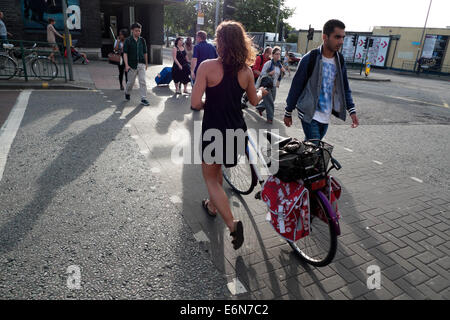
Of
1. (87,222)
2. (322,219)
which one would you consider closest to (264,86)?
(322,219)

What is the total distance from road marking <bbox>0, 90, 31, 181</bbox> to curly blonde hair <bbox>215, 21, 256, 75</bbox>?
3447 mm

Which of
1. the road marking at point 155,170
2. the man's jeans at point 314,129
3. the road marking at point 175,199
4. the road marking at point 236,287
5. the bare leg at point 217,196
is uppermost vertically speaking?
the man's jeans at point 314,129

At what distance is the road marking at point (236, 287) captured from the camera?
7.98 feet

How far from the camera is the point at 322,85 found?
3.60 meters

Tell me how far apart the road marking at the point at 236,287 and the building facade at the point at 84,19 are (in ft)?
A: 50.9

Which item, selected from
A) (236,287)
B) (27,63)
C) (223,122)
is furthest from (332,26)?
(27,63)

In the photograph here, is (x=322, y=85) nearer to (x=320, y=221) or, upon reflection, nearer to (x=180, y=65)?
(x=320, y=221)

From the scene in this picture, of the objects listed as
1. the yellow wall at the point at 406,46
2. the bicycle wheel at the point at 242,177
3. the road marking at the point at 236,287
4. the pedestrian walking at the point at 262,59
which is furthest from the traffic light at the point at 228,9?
the yellow wall at the point at 406,46

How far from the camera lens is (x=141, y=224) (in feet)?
10.8

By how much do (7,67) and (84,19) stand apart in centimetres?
879

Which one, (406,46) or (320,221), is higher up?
(406,46)

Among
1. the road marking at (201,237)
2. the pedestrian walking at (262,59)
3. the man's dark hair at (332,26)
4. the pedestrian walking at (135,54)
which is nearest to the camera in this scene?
the road marking at (201,237)

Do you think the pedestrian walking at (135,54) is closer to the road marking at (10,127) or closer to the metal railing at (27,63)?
the road marking at (10,127)
